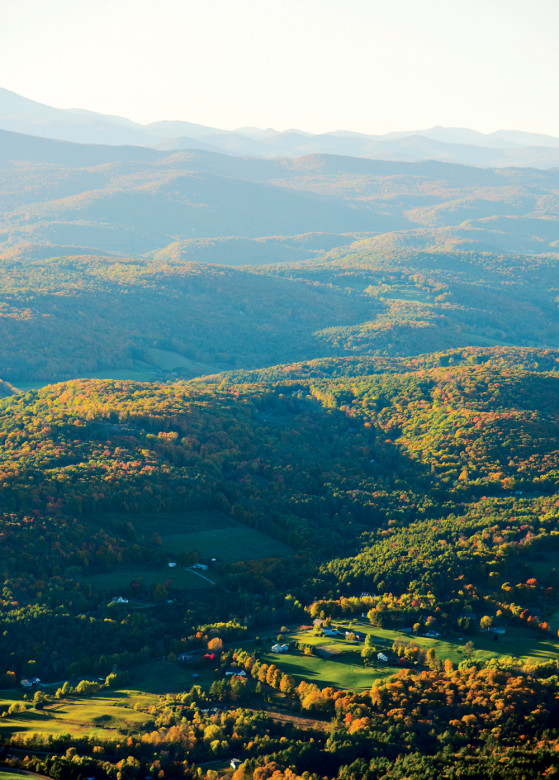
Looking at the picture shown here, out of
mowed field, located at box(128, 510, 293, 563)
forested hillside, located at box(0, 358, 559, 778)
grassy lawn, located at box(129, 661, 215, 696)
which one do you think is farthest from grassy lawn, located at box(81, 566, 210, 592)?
grassy lawn, located at box(129, 661, 215, 696)

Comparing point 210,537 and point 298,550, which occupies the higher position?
point 210,537

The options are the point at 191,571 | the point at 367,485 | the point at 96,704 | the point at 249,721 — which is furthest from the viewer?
the point at 367,485

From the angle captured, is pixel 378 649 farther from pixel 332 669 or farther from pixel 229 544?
pixel 229 544

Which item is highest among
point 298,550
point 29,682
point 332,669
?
point 332,669

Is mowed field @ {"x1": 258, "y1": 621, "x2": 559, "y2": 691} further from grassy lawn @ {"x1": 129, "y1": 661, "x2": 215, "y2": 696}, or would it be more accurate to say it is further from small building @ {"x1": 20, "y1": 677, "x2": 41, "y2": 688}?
small building @ {"x1": 20, "y1": 677, "x2": 41, "y2": 688}

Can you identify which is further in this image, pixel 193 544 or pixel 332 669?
pixel 193 544

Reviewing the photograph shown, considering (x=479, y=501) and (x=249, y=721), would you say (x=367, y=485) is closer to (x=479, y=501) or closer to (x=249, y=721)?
(x=479, y=501)

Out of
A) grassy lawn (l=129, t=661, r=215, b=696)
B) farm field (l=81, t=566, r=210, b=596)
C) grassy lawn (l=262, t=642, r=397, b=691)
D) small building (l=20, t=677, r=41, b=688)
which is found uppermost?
grassy lawn (l=262, t=642, r=397, b=691)

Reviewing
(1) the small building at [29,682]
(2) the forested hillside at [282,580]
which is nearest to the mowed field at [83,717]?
(2) the forested hillside at [282,580]

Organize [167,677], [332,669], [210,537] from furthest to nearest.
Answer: [210,537]
[332,669]
[167,677]

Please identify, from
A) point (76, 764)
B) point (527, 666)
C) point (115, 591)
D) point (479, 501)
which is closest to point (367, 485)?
point (479, 501)

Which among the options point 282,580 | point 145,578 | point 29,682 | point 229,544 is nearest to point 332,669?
point 282,580
